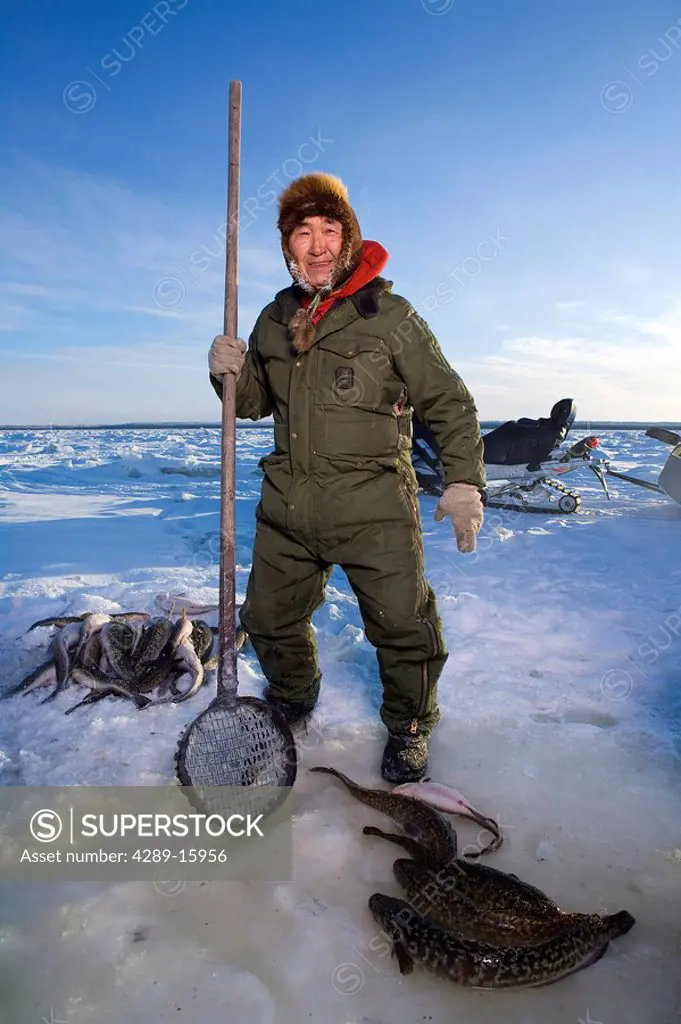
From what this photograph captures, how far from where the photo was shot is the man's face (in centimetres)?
254

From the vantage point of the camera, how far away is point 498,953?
1644mm

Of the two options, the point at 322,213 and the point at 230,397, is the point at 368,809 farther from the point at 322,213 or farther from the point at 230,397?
the point at 322,213

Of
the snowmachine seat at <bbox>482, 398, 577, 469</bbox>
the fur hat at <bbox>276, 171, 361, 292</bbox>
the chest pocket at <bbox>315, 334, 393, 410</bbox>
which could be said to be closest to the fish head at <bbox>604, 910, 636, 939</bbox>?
the chest pocket at <bbox>315, 334, 393, 410</bbox>

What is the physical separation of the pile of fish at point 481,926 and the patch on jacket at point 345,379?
173 centimetres

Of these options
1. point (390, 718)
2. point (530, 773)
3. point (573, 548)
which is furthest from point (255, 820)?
point (573, 548)

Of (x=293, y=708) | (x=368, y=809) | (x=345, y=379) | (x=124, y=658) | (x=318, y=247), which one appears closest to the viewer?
(x=368, y=809)

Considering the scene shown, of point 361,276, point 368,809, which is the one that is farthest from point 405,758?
point 361,276

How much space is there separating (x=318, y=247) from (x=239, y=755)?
6.98ft

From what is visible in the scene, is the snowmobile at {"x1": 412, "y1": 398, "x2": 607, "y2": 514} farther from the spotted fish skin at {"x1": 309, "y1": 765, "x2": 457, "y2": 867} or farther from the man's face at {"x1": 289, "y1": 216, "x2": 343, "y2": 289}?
the spotted fish skin at {"x1": 309, "y1": 765, "x2": 457, "y2": 867}

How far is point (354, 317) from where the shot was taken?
2438mm

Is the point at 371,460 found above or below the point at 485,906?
above

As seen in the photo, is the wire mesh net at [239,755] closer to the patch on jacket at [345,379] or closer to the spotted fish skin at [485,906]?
the spotted fish skin at [485,906]

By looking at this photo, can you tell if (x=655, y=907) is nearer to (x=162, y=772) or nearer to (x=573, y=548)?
(x=162, y=772)

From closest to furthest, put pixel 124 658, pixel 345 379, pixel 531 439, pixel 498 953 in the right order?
1. pixel 498 953
2. pixel 345 379
3. pixel 124 658
4. pixel 531 439
